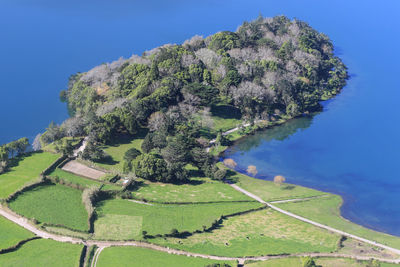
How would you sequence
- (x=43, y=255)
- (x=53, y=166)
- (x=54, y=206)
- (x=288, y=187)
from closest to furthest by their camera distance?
(x=43, y=255) → (x=54, y=206) → (x=53, y=166) → (x=288, y=187)

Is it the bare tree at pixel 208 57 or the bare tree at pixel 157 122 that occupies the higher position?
the bare tree at pixel 208 57

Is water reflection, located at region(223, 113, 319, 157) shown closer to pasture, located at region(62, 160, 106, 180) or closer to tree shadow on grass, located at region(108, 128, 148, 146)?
tree shadow on grass, located at region(108, 128, 148, 146)

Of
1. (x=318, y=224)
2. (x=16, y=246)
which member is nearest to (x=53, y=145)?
(x=16, y=246)

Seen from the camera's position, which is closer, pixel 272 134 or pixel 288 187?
pixel 288 187

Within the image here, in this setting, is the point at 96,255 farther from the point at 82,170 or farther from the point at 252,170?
the point at 252,170

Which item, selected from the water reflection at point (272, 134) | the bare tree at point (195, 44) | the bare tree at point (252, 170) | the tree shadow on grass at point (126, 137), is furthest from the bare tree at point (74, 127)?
the bare tree at point (195, 44)

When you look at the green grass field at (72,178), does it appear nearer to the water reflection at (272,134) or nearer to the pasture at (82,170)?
the pasture at (82,170)

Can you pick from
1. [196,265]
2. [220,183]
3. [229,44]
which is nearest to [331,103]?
[229,44]
